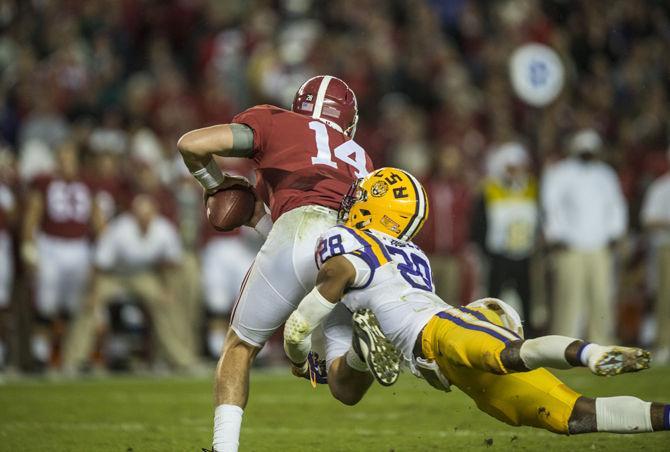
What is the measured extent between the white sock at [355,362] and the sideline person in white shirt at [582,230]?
19.4 feet

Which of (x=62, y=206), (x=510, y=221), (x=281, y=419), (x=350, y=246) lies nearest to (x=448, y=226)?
(x=510, y=221)

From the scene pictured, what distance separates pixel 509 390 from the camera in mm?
4395

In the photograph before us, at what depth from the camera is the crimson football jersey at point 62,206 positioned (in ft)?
34.3

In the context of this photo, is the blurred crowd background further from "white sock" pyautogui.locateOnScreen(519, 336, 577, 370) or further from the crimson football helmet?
"white sock" pyautogui.locateOnScreen(519, 336, 577, 370)

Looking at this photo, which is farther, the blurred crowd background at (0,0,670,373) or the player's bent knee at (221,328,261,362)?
the blurred crowd background at (0,0,670,373)

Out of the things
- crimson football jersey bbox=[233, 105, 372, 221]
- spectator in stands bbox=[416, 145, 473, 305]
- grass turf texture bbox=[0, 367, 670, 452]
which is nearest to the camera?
crimson football jersey bbox=[233, 105, 372, 221]

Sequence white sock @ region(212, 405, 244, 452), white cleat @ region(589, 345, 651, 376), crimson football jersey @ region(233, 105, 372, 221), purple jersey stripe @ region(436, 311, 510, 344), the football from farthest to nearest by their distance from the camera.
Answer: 1. the football
2. crimson football jersey @ region(233, 105, 372, 221)
3. white sock @ region(212, 405, 244, 452)
4. purple jersey stripe @ region(436, 311, 510, 344)
5. white cleat @ region(589, 345, 651, 376)

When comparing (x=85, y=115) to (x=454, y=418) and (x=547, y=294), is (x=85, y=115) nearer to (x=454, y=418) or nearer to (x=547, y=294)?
(x=547, y=294)

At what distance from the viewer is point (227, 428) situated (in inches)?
186

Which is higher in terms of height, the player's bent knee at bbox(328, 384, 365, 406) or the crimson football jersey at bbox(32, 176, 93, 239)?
the crimson football jersey at bbox(32, 176, 93, 239)

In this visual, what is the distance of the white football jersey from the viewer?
15.1 feet

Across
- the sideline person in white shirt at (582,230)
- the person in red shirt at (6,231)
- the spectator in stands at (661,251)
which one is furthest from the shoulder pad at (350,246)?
the spectator in stands at (661,251)

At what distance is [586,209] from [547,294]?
1.61 m

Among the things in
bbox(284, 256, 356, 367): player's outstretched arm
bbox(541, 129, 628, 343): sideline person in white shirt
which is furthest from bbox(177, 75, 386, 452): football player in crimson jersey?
bbox(541, 129, 628, 343): sideline person in white shirt
